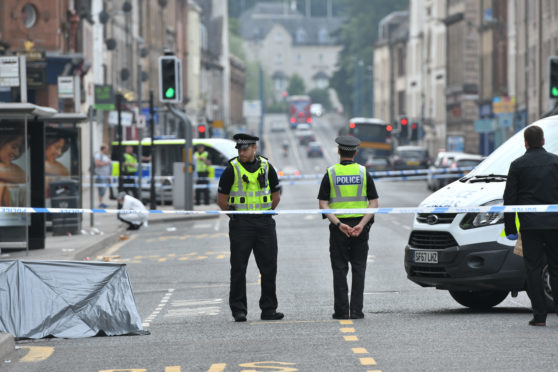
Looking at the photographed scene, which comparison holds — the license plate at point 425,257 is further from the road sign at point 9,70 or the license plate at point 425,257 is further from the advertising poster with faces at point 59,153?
the advertising poster with faces at point 59,153

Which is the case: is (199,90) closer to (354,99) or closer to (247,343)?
(354,99)

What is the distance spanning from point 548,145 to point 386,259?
296 inches

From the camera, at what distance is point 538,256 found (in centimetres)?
1153

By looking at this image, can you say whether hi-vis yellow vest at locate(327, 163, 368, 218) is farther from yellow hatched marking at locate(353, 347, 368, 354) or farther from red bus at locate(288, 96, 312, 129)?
red bus at locate(288, 96, 312, 129)

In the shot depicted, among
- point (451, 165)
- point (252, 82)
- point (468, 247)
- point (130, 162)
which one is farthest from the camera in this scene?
point (252, 82)

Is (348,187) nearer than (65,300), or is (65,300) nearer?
(65,300)

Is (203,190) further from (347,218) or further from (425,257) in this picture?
(347,218)

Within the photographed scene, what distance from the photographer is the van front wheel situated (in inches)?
520

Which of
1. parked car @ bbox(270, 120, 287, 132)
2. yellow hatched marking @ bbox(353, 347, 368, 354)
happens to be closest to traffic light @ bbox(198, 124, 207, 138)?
yellow hatched marking @ bbox(353, 347, 368, 354)

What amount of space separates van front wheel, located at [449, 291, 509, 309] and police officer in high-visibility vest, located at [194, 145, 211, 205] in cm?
2788

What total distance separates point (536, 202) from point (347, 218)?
5.90 feet

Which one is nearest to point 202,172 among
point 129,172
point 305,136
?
point 129,172

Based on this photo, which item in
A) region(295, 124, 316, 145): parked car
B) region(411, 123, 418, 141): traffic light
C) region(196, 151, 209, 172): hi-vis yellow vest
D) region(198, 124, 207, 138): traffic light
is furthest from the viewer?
region(295, 124, 316, 145): parked car

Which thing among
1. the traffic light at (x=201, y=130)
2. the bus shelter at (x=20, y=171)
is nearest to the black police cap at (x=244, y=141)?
the bus shelter at (x=20, y=171)
